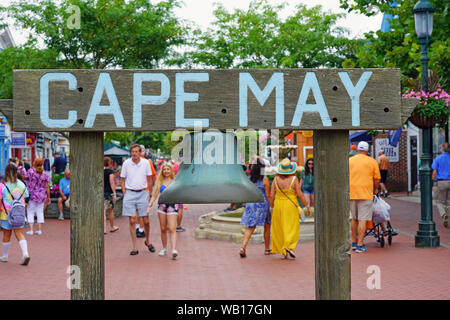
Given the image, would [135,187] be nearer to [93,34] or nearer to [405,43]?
[405,43]

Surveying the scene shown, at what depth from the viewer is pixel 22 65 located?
2186 cm

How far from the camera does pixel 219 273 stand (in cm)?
831

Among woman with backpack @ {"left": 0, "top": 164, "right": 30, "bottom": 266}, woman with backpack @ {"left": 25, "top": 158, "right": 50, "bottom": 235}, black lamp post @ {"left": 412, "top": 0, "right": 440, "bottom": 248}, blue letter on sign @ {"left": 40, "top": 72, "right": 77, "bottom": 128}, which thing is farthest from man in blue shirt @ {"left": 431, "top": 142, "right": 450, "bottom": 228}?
blue letter on sign @ {"left": 40, "top": 72, "right": 77, "bottom": 128}

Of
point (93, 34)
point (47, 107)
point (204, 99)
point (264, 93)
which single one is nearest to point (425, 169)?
point (264, 93)

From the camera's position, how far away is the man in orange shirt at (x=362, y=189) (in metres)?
10.1

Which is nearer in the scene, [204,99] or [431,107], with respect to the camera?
[204,99]

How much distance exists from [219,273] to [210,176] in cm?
510

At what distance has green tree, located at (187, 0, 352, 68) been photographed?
25547 millimetres

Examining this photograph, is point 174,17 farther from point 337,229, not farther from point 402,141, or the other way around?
point 337,229

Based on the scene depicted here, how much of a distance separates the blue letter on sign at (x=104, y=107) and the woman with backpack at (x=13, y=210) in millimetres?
6564

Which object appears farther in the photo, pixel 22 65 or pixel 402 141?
pixel 402 141

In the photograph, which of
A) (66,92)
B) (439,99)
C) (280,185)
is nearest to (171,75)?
(66,92)

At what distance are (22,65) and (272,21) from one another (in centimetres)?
1179

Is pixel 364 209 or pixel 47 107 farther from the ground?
pixel 47 107
